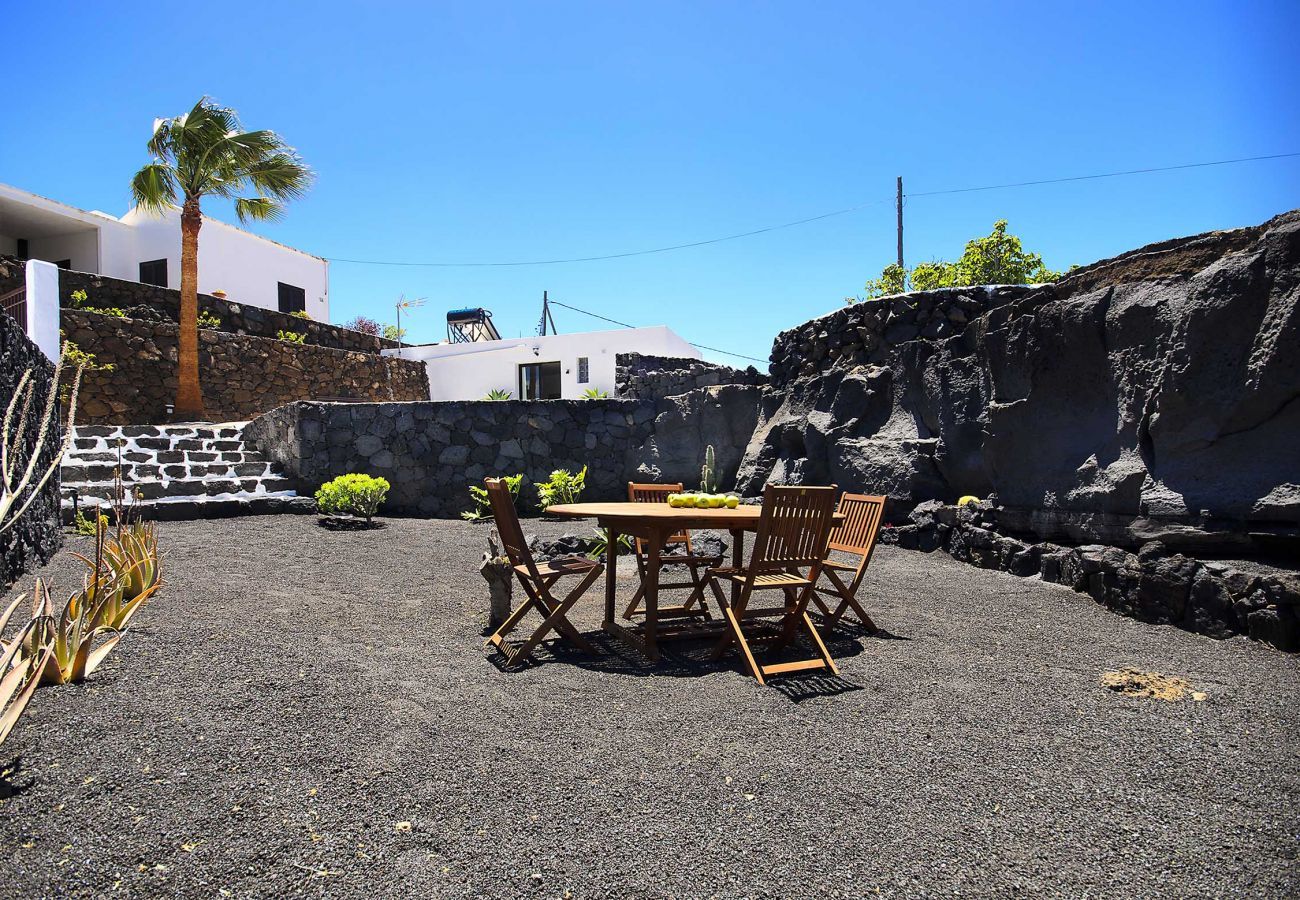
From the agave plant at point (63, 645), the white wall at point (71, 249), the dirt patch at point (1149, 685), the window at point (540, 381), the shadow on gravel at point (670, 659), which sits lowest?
the shadow on gravel at point (670, 659)

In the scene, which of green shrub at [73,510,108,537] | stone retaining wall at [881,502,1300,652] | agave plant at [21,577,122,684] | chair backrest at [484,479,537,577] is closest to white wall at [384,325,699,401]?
green shrub at [73,510,108,537]

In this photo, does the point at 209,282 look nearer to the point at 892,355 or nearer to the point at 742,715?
the point at 892,355

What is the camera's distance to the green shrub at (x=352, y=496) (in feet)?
26.9

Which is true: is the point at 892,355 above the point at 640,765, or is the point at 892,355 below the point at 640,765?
above

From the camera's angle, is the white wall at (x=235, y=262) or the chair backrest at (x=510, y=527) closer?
the chair backrest at (x=510, y=527)

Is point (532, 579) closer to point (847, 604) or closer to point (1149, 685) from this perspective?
point (847, 604)

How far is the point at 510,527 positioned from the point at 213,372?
12.8 meters

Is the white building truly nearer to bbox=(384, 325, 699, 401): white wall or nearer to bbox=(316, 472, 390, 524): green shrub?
bbox=(384, 325, 699, 401): white wall

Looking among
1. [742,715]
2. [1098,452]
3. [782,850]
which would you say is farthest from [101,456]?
[1098,452]

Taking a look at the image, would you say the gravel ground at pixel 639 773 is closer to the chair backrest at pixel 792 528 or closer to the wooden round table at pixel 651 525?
the wooden round table at pixel 651 525

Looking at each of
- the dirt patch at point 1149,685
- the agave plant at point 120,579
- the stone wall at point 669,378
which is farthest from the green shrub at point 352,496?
the dirt patch at point 1149,685

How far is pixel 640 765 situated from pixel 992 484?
4981mm

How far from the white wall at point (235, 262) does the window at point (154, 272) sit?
0.11 metres

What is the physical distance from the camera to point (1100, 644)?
3910 millimetres
